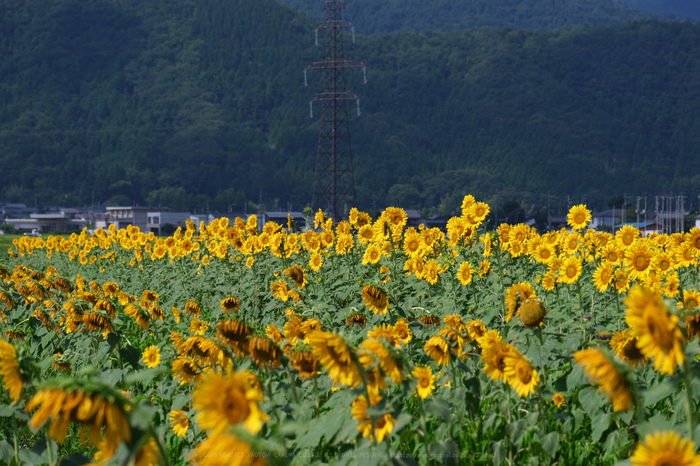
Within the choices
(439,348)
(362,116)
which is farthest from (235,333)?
(362,116)

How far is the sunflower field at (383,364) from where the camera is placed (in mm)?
1861

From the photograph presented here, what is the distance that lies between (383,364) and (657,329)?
0.87m

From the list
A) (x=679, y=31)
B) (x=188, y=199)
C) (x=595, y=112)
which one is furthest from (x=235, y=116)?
(x=679, y=31)

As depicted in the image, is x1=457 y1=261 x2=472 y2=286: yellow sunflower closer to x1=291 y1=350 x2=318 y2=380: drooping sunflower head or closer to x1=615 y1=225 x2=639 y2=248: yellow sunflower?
x1=615 y1=225 x2=639 y2=248: yellow sunflower

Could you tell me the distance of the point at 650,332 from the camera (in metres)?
1.96

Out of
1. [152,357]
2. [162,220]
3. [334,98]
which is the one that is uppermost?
[334,98]

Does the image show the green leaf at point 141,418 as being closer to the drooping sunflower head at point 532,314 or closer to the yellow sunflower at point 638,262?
the drooping sunflower head at point 532,314

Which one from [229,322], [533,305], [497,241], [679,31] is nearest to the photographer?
[229,322]

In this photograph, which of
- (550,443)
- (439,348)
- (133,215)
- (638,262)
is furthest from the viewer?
(133,215)

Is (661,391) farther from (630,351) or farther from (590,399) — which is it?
(590,399)

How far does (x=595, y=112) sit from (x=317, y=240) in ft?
611

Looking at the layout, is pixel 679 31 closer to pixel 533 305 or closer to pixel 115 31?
pixel 115 31

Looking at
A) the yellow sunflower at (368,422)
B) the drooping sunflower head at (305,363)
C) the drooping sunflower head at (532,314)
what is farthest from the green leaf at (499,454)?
the drooping sunflower head at (305,363)

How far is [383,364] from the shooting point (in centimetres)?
229
